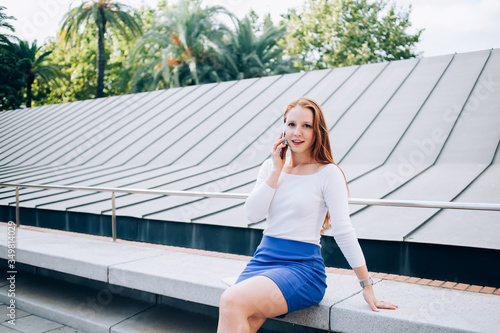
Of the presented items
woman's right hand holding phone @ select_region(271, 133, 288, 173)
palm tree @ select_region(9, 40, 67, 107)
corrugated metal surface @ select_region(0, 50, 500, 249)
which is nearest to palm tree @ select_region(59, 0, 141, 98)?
palm tree @ select_region(9, 40, 67, 107)

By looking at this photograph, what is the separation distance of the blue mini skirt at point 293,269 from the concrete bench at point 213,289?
25 centimetres

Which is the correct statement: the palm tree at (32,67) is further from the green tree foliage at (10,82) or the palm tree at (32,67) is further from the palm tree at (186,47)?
the palm tree at (186,47)

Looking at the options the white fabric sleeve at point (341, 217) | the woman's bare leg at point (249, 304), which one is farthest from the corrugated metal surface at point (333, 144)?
the woman's bare leg at point (249, 304)

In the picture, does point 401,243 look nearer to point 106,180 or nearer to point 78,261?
point 78,261

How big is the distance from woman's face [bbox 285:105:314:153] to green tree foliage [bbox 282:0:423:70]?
96.3 feet

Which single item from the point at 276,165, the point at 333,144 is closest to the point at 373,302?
the point at 276,165

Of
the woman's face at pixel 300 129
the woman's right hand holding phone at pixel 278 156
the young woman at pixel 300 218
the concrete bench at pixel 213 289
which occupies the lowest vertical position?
the concrete bench at pixel 213 289

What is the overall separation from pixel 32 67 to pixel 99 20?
12.6m

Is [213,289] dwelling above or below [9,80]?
below

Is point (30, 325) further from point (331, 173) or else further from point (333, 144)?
point (333, 144)

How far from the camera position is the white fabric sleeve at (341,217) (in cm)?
255

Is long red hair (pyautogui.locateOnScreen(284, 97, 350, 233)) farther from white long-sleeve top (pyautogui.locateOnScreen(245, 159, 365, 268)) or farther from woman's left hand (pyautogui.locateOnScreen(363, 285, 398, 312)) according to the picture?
woman's left hand (pyautogui.locateOnScreen(363, 285, 398, 312))

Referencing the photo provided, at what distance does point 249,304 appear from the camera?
92.0 inches

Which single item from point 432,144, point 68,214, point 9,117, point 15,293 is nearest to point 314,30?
point 9,117
